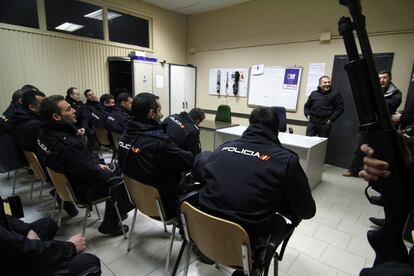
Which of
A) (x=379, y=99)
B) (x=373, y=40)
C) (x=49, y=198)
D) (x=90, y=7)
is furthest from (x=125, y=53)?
(x=379, y=99)

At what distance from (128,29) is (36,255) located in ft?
17.0

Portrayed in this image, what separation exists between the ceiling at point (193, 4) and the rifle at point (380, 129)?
4881 millimetres

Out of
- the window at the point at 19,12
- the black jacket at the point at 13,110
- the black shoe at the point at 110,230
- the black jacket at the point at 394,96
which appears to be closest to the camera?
the black shoe at the point at 110,230

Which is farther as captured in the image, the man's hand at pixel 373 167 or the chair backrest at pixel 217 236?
the chair backrest at pixel 217 236

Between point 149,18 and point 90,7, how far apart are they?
4.36ft

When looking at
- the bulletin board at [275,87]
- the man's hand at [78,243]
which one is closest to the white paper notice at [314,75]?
the bulletin board at [275,87]

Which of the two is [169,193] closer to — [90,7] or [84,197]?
[84,197]

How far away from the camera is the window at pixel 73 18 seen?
160 inches

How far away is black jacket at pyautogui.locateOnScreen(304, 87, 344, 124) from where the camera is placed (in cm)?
380

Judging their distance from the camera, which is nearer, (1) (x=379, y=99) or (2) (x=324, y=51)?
(1) (x=379, y=99)

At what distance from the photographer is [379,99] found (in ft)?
2.87

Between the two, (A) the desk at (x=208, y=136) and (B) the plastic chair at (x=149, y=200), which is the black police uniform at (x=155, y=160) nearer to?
(B) the plastic chair at (x=149, y=200)

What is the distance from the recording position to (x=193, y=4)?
527 centimetres

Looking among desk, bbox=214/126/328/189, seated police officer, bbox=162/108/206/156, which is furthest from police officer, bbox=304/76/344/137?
seated police officer, bbox=162/108/206/156
